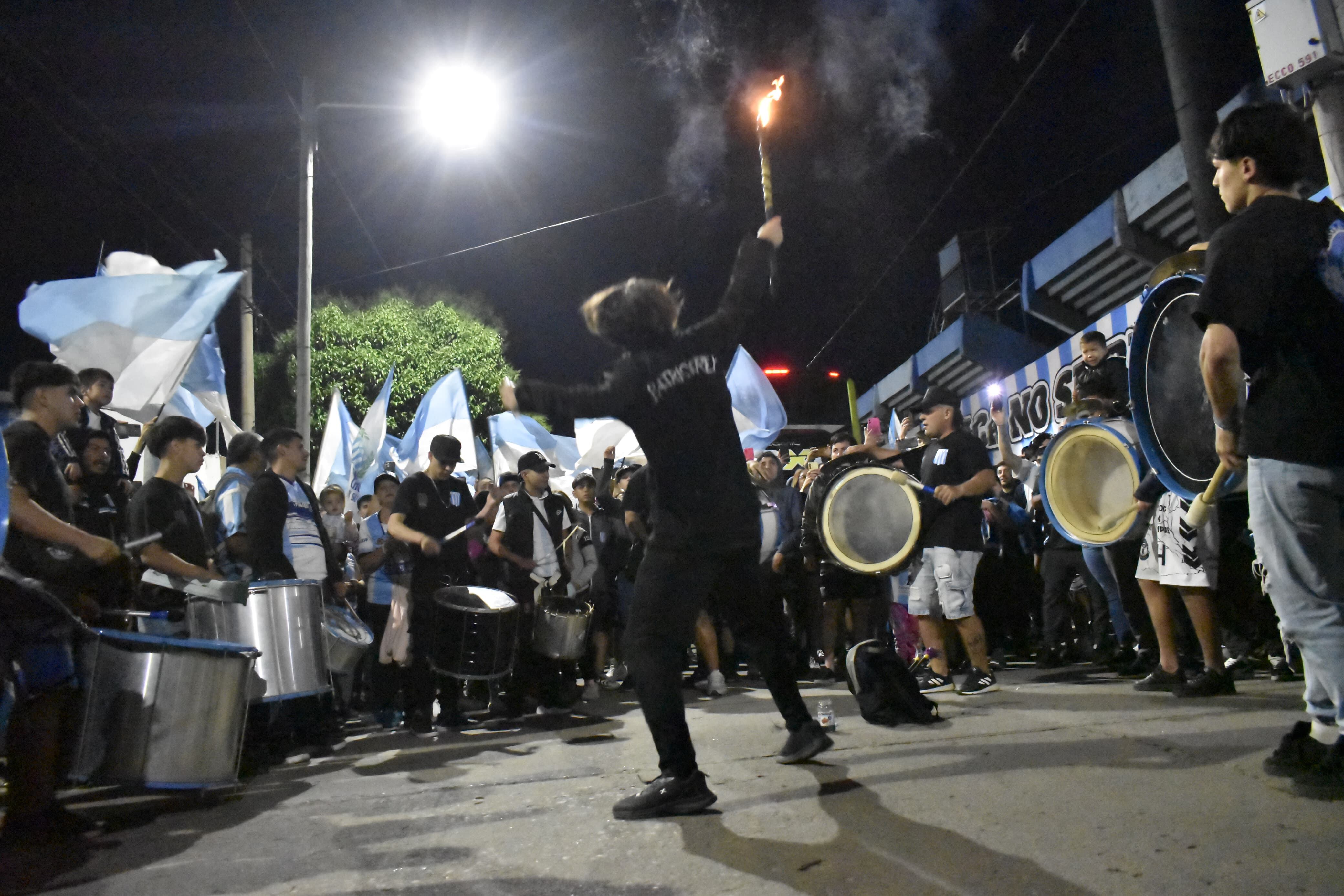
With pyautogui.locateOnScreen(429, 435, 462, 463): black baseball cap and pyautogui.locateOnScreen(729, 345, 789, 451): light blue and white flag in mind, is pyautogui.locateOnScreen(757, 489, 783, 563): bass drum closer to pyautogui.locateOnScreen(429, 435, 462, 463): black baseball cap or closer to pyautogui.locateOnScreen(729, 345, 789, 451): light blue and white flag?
pyautogui.locateOnScreen(429, 435, 462, 463): black baseball cap

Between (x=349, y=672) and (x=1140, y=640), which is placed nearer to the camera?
(x=349, y=672)

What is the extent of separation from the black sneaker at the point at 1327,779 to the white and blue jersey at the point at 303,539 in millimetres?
5498

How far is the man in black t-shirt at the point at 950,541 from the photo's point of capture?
6.05m

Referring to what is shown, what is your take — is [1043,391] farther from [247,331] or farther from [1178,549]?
[247,331]

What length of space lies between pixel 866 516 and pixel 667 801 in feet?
12.6

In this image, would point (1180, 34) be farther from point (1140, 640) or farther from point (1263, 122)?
point (1263, 122)

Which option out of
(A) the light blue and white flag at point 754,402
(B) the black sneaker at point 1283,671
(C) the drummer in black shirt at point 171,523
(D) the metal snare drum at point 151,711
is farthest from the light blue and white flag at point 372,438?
(B) the black sneaker at point 1283,671

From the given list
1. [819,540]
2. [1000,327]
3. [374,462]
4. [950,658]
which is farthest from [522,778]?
[1000,327]

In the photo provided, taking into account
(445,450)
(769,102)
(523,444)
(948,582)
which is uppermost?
(523,444)

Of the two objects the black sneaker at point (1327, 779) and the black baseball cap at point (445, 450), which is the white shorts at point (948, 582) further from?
the black baseball cap at point (445, 450)

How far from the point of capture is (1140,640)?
261 inches

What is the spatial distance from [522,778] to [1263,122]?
3.91 m

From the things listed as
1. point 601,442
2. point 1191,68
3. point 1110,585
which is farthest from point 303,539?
point 601,442

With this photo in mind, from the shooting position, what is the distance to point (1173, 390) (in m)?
3.75
